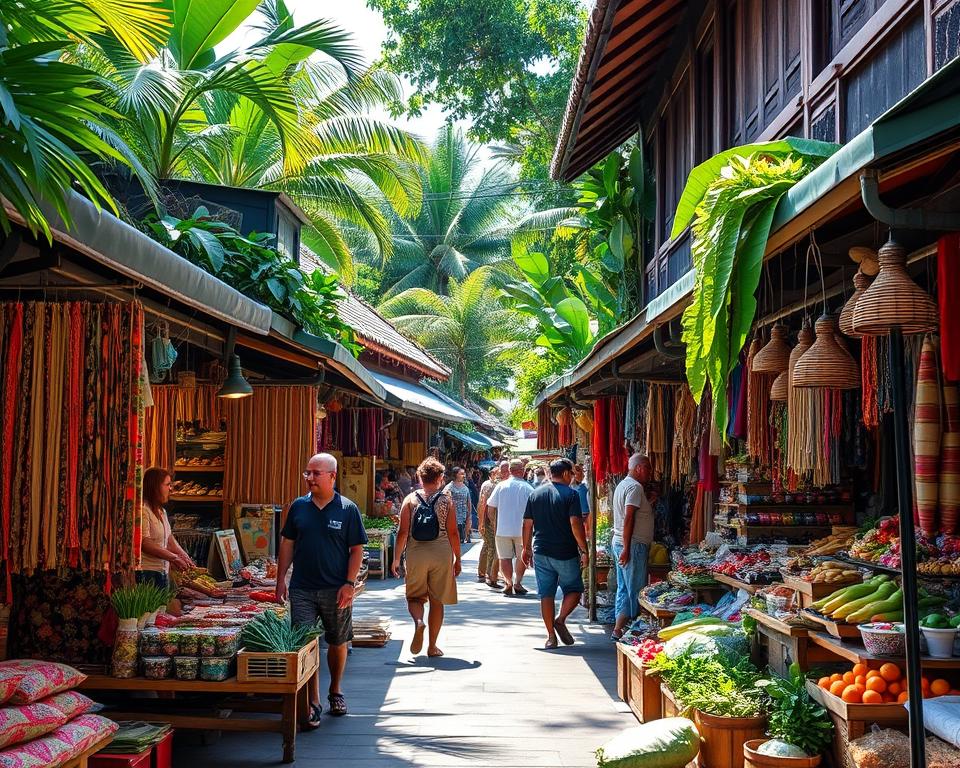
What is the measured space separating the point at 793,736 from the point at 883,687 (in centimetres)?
59

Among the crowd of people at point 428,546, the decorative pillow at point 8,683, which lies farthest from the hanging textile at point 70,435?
the crowd of people at point 428,546

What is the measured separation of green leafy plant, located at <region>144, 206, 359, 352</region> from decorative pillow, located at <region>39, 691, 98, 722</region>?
4074 millimetres

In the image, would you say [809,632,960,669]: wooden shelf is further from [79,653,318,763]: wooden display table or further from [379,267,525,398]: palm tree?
[379,267,525,398]: palm tree

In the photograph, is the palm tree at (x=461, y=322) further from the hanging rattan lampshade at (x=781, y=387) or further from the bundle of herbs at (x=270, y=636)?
the hanging rattan lampshade at (x=781, y=387)

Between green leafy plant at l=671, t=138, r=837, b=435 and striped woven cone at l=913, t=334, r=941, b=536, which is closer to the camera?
green leafy plant at l=671, t=138, r=837, b=435

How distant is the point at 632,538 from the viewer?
10.4 m

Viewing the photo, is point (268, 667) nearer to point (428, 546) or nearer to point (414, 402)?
point (428, 546)

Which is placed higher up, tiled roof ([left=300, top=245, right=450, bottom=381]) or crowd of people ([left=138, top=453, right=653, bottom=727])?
tiled roof ([left=300, top=245, right=450, bottom=381])

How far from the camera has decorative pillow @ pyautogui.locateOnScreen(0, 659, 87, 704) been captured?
4805mm

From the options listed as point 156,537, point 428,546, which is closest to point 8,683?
point 156,537

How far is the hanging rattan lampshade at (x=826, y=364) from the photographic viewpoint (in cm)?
483

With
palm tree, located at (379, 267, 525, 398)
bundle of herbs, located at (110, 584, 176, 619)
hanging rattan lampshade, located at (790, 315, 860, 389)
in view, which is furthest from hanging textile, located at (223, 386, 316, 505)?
palm tree, located at (379, 267, 525, 398)

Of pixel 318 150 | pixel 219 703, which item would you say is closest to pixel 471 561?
pixel 318 150

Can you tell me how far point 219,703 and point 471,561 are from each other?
15.4 m
